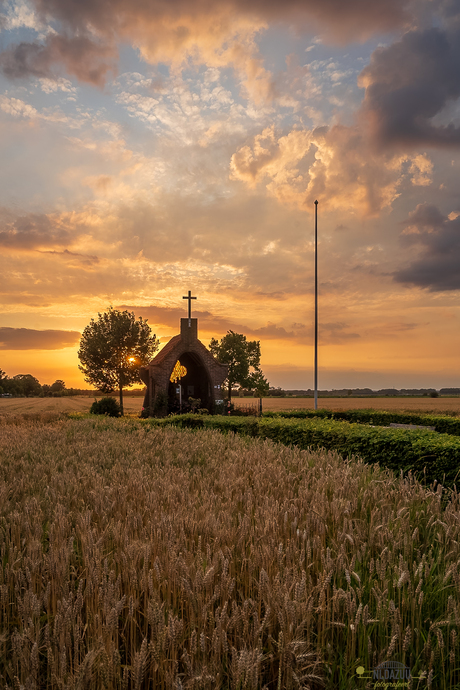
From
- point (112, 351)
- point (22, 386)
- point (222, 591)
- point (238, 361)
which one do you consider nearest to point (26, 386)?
point (22, 386)

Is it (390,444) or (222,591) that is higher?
(222,591)

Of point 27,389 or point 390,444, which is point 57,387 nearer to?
point 27,389

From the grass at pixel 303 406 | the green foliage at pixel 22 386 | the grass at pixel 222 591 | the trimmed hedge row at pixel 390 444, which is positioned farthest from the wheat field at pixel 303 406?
the green foliage at pixel 22 386

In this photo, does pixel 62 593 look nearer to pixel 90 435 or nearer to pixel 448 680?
pixel 448 680

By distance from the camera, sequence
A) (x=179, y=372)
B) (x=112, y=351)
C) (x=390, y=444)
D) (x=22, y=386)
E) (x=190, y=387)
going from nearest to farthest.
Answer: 1. (x=390, y=444)
2. (x=179, y=372)
3. (x=190, y=387)
4. (x=112, y=351)
5. (x=22, y=386)

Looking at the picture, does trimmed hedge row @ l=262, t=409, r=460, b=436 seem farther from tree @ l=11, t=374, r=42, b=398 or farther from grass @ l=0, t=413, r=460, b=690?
tree @ l=11, t=374, r=42, b=398

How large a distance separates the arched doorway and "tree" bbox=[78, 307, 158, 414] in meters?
7.27

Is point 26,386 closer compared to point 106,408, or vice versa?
point 106,408

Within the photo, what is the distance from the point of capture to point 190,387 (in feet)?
149

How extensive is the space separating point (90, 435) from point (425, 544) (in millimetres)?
11345

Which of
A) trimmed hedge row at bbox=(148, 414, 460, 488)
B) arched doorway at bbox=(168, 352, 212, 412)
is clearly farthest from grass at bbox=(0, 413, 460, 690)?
arched doorway at bbox=(168, 352, 212, 412)

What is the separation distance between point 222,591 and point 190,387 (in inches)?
1677

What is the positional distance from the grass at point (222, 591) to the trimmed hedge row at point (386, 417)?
15.3 metres

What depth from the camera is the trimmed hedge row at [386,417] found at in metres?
20.0
